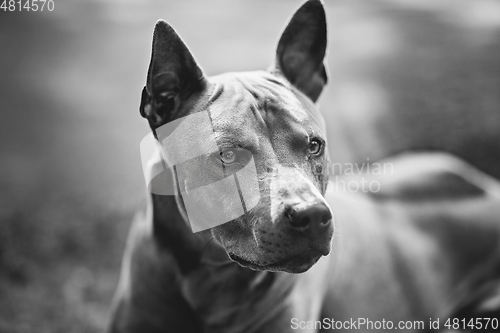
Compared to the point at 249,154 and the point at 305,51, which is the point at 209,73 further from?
the point at 249,154

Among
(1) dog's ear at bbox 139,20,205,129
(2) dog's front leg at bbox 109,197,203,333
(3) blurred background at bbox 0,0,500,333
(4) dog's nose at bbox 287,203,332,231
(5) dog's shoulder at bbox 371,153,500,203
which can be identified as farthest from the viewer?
(3) blurred background at bbox 0,0,500,333

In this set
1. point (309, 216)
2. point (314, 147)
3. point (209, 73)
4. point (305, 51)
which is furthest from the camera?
point (209, 73)

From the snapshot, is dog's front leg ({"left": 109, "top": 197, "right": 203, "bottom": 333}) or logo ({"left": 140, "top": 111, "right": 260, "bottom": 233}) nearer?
logo ({"left": 140, "top": 111, "right": 260, "bottom": 233})

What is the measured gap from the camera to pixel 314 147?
1.76 meters

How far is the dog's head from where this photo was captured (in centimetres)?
149

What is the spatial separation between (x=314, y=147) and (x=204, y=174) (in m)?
0.43

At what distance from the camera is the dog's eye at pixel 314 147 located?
1.75 metres

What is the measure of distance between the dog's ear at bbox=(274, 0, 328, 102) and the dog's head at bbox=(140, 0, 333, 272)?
0.16ft

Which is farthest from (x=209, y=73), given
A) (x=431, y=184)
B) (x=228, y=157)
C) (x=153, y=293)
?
(x=228, y=157)

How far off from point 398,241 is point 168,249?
1.40 meters

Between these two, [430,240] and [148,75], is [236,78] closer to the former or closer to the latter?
[148,75]

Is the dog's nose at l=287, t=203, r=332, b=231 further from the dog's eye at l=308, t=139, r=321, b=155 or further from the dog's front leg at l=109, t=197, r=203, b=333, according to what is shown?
the dog's front leg at l=109, t=197, r=203, b=333

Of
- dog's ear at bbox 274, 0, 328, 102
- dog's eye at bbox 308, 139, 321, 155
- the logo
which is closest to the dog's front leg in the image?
the logo

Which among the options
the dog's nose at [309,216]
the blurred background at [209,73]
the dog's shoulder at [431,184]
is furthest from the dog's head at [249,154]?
the blurred background at [209,73]
